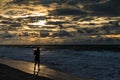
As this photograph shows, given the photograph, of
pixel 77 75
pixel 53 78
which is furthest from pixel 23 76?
pixel 77 75

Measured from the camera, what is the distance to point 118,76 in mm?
34781

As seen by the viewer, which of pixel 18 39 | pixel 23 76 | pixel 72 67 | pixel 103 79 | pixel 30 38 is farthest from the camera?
pixel 30 38

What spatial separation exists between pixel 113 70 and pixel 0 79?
15.9 metres

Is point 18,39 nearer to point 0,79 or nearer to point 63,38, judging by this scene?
point 63,38

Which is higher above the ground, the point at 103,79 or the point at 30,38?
the point at 103,79

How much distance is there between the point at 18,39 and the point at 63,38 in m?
23.3

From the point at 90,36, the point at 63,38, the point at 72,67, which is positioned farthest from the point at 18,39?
the point at 72,67

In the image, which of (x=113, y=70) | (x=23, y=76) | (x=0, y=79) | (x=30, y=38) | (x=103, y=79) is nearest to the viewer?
(x=0, y=79)

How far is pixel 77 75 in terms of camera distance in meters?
36.2

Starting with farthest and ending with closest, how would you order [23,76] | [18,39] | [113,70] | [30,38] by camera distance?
[30,38] → [18,39] → [113,70] → [23,76]

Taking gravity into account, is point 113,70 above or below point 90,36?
above

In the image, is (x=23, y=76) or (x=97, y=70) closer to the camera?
(x=23, y=76)

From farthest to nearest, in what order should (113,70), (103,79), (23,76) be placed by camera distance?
1. (113,70)
2. (103,79)
3. (23,76)

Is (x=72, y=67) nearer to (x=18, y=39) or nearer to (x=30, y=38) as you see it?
(x=18, y=39)
